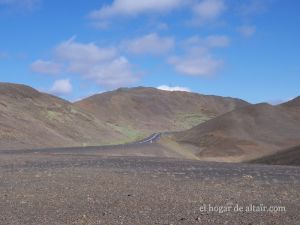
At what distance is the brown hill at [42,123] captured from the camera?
242ft

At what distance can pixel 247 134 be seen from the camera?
333 feet

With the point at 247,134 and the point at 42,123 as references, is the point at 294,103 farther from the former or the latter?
the point at 42,123

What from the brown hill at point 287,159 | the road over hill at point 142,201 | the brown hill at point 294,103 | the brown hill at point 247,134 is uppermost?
the brown hill at point 294,103

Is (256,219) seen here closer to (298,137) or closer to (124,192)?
(124,192)

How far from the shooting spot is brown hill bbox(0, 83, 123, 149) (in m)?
73.6

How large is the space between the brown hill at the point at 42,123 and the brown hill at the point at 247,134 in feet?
52.2

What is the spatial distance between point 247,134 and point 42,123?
35008mm

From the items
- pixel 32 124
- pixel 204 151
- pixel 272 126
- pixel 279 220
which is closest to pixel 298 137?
pixel 272 126

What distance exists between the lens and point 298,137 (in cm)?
10200

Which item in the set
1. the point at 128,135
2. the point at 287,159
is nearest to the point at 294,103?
the point at 128,135

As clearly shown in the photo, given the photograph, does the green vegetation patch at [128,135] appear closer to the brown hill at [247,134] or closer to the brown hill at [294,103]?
the brown hill at [247,134]

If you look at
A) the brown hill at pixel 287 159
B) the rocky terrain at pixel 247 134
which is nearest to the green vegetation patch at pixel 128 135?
the rocky terrain at pixel 247 134

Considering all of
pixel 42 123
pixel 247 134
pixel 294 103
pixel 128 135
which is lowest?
pixel 247 134

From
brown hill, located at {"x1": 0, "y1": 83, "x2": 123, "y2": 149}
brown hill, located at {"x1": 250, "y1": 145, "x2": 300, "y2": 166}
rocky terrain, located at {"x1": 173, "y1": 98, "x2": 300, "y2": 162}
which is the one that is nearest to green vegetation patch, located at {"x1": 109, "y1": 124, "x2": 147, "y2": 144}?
brown hill, located at {"x1": 0, "y1": 83, "x2": 123, "y2": 149}
